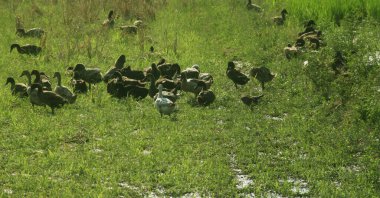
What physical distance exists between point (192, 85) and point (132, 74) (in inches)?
68.9

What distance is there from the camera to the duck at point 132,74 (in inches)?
637

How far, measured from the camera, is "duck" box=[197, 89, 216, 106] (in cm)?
1462

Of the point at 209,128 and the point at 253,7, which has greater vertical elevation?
the point at 253,7

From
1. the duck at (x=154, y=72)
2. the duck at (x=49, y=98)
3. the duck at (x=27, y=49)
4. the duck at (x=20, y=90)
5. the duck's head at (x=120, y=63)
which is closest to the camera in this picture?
the duck at (x=49, y=98)

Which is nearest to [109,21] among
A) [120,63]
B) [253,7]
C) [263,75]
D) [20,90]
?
[253,7]

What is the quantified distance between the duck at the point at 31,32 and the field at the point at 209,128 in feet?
0.83

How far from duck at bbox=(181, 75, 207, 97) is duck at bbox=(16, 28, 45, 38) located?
764cm

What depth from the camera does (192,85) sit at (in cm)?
1529

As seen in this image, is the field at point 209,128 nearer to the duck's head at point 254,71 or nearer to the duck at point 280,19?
the duck's head at point 254,71

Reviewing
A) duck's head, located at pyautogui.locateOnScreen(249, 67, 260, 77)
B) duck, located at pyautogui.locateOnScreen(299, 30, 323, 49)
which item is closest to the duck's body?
duck, located at pyautogui.locateOnScreen(299, 30, 323, 49)

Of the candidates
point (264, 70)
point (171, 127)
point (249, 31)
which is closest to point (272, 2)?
point (249, 31)

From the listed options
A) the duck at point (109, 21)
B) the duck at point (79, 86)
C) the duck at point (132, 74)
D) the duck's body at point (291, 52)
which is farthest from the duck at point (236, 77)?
the duck at point (109, 21)

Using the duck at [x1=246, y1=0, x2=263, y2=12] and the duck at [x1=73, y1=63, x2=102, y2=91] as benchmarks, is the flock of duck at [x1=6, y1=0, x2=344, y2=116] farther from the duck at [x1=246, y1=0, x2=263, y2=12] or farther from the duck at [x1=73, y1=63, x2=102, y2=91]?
the duck at [x1=246, y1=0, x2=263, y2=12]

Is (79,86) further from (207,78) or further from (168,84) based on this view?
(207,78)
